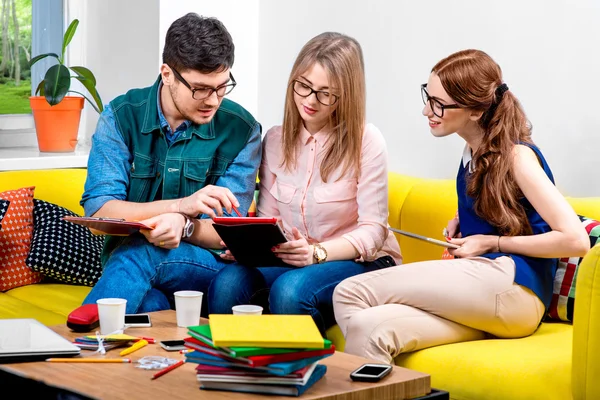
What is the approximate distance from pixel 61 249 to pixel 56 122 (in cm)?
89

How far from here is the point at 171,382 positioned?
160 cm

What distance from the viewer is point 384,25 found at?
342cm

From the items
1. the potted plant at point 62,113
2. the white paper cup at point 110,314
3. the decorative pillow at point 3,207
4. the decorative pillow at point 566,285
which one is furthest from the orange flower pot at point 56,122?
the decorative pillow at point 566,285

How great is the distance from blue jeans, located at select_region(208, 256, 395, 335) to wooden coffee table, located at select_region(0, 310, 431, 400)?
549 millimetres

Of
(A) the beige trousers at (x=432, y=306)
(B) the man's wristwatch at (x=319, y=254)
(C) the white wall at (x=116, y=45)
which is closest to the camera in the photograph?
(A) the beige trousers at (x=432, y=306)

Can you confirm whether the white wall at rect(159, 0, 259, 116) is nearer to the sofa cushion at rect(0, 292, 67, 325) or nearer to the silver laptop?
the sofa cushion at rect(0, 292, 67, 325)

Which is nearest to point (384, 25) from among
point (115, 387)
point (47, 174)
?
point (47, 174)

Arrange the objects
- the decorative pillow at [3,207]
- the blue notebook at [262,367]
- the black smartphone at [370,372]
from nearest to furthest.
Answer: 1. the blue notebook at [262,367]
2. the black smartphone at [370,372]
3. the decorative pillow at [3,207]

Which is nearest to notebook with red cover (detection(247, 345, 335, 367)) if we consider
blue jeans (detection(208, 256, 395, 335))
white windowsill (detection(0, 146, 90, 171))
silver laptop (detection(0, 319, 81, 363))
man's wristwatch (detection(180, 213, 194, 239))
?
silver laptop (detection(0, 319, 81, 363))

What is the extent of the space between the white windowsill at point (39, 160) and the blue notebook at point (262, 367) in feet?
6.99

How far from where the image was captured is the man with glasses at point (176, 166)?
96.3 inches

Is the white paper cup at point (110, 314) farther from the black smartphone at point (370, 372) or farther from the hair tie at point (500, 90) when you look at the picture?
the hair tie at point (500, 90)

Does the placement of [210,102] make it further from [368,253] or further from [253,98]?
[253,98]

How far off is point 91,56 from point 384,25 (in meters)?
1.41
